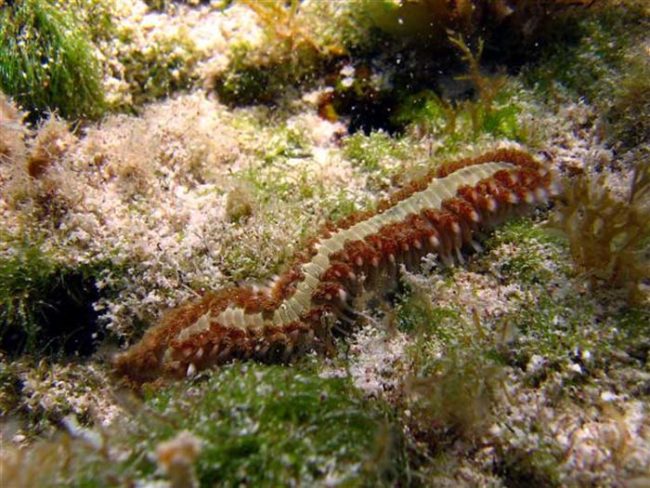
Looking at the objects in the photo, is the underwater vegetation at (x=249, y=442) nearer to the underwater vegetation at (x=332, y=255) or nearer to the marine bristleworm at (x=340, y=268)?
the underwater vegetation at (x=332, y=255)

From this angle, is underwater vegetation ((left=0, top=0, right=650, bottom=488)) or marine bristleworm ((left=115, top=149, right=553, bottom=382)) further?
marine bristleworm ((left=115, top=149, right=553, bottom=382))

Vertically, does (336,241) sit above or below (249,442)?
above

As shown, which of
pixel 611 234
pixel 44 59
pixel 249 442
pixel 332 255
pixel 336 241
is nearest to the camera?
pixel 249 442

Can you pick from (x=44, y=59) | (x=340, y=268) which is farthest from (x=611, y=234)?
(x=44, y=59)

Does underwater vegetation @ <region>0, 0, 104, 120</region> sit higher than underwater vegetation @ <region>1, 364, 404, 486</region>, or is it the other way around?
underwater vegetation @ <region>0, 0, 104, 120</region>

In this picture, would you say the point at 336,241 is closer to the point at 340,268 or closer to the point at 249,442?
the point at 340,268

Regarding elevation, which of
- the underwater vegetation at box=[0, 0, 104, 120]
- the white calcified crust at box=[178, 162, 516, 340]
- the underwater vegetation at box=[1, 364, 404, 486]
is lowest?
the underwater vegetation at box=[1, 364, 404, 486]

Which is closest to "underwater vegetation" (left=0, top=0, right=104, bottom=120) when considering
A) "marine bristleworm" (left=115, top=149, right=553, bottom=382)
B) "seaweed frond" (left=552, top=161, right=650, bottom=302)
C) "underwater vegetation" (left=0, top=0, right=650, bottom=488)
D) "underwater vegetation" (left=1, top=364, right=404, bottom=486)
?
"underwater vegetation" (left=0, top=0, right=650, bottom=488)

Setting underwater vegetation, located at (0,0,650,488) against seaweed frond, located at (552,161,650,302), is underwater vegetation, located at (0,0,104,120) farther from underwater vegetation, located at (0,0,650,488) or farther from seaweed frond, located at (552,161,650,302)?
seaweed frond, located at (552,161,650,302)
